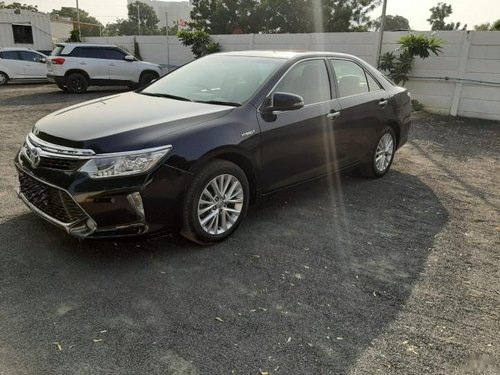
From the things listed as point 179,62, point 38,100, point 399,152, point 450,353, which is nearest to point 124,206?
point 450,353

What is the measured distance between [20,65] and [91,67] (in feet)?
15.9

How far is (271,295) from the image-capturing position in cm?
317

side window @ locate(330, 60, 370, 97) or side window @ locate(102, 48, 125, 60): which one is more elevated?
side window @ locate(330, 60, 370, 97)

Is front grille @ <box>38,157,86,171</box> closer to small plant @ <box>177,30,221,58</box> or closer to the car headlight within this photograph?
the car headlight

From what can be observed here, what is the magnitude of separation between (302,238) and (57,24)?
1922 inches

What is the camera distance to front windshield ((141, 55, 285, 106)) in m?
4.23

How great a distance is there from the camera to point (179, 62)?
63.7ft

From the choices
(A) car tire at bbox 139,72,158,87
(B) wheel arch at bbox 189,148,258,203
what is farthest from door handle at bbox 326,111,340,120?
(A) car tire at bbox 139,72,158,87

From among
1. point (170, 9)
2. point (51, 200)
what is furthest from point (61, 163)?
point (170, 9)

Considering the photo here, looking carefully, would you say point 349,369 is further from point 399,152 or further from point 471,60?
point 471,60

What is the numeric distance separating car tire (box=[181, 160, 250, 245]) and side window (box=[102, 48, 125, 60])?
1298cm

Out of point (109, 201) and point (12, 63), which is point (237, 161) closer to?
point (109, 201)

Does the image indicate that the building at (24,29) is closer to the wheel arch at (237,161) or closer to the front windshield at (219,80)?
the front windshield at (219,80)

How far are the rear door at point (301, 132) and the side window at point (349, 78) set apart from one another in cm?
22
